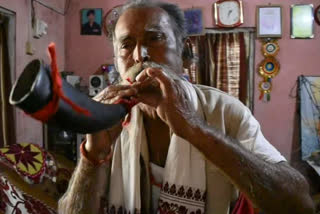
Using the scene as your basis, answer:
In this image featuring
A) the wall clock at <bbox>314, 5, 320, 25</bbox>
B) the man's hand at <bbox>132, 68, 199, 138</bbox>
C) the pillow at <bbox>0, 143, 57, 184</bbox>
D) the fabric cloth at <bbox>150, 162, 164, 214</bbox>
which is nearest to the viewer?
the man's hand at <bbox>132, 68, 199, 138</bbox>

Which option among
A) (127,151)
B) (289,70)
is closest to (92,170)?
(127,151)

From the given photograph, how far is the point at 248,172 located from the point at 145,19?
60 cm

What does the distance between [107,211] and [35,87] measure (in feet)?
2.24

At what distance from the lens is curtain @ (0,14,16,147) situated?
105 inches

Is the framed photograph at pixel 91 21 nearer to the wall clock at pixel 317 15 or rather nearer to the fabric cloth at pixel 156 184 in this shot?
the wall clock at pixel 317 15

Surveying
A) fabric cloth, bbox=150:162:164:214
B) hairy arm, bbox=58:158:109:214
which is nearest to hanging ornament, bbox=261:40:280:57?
fabric cloth, bbox=150:162:164:214

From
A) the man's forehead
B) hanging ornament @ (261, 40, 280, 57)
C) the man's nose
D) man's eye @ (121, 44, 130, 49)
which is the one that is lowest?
the man's nose

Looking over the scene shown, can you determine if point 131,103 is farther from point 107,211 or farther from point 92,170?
point 107,211

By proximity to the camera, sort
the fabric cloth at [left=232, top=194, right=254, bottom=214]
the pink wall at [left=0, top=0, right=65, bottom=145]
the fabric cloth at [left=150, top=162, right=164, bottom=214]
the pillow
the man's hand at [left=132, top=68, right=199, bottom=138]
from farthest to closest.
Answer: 1. the pink wall at [left=0, top=0, right=65, bottom=145]
2. the pillow
3. the fabric cloth at [left=150, top=162, right=164, bottom=214]
4. the fabric cloth at [left=232, top=194, right=254, bottom=214]
5. the man's hand at [left=132, top=68, right=199, bottom=138]

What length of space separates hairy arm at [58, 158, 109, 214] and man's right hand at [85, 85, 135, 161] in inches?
2.0

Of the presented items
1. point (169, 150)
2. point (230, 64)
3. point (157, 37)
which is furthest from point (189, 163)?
point (230, 64)

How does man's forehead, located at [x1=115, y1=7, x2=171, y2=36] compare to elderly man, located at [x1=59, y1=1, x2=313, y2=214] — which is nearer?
elderly man, located at [x1=59, y1=1, x2=313, y2=214]

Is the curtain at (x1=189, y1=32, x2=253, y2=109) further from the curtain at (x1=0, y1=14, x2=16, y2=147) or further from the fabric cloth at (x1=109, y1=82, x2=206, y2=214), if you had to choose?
the fabric cloth at (x1=109, y1=82, x2=206, y2=214)

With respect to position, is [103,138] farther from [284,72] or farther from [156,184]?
[284,72]
